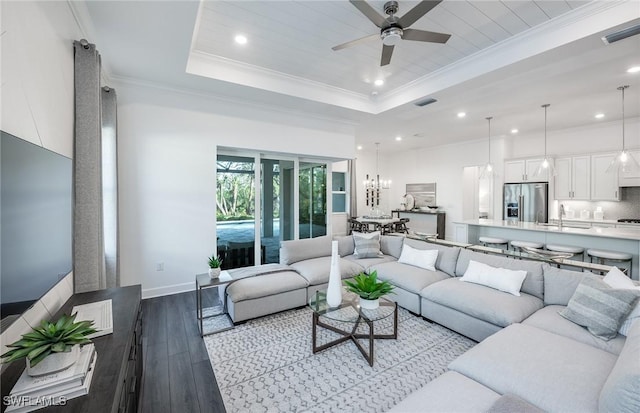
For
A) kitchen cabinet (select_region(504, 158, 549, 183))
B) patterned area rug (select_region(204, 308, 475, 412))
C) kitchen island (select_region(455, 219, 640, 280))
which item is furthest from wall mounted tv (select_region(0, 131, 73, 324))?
kitchen cabinet (select_region(504, 158, 549, 183))

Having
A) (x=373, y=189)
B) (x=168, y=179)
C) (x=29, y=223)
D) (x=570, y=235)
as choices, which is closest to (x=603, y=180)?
(x=570, y=235)

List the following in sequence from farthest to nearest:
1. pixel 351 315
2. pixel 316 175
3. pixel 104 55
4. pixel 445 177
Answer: pixel 445 177 → pixel 316 175 → pixel 104 55 → pixel 351 315

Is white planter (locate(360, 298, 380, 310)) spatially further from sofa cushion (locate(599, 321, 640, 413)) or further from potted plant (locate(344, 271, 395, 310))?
sofa cushion (locate(599, 321, 640, 413))

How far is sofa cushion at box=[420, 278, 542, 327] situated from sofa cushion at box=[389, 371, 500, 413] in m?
1.17

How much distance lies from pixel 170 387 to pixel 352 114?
15.8 feet

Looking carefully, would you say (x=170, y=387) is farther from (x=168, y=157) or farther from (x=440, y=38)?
(x=440, y=38)

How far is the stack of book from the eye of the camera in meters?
0.99

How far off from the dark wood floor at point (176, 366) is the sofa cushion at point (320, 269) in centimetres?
142

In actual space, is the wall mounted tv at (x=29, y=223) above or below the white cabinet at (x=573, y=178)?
below

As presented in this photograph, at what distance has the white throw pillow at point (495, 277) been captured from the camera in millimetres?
2865

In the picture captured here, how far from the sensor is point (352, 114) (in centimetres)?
532

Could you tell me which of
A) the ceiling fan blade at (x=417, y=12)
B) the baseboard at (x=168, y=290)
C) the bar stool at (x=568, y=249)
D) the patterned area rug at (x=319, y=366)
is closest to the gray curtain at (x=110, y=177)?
the baseboard at (x=168, y=290)

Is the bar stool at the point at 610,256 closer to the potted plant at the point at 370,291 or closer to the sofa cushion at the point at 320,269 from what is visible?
the sofa cushion at the point at 320,269

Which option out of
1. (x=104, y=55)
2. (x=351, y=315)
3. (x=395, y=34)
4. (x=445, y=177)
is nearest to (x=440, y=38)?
(x=395, y=34)
